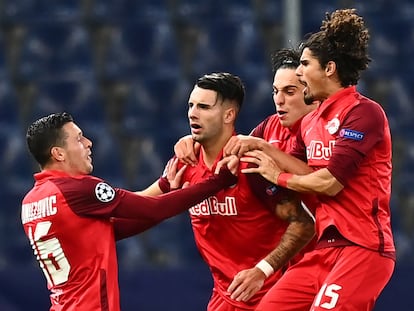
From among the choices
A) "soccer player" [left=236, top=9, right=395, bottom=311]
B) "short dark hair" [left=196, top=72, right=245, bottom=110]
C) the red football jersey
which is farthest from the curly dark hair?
"short dark hair" [left=196, top=72, right=245, bottom=110]

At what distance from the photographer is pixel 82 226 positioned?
6.15 metres

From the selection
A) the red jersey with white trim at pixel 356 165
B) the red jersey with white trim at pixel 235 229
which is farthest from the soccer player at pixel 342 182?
the red jersey with white trim at pixel 235 229

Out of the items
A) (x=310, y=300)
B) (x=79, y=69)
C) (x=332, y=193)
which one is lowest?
(x=310, y=300)

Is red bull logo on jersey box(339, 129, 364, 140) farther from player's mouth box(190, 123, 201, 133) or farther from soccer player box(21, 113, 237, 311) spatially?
player's mouth box(190, 123, 201, 133)

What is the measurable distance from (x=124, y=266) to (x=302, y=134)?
4.15m

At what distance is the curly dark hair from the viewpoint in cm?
589

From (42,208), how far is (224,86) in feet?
4.03

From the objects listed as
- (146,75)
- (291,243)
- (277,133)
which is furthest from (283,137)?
(146,75)

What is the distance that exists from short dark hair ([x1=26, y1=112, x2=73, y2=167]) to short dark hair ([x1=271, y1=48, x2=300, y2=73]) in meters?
1.23

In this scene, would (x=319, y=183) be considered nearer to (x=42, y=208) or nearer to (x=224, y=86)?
(x=224, y=86)

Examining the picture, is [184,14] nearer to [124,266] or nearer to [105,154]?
[105,154]

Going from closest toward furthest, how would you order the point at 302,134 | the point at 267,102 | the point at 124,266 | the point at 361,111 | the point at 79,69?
the point at 361,111, the point at 302,134, the point at 124,266, the point at 267,102, the point at 79,69

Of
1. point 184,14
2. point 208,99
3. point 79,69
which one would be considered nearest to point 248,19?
point 184,14

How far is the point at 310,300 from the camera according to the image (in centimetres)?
591
